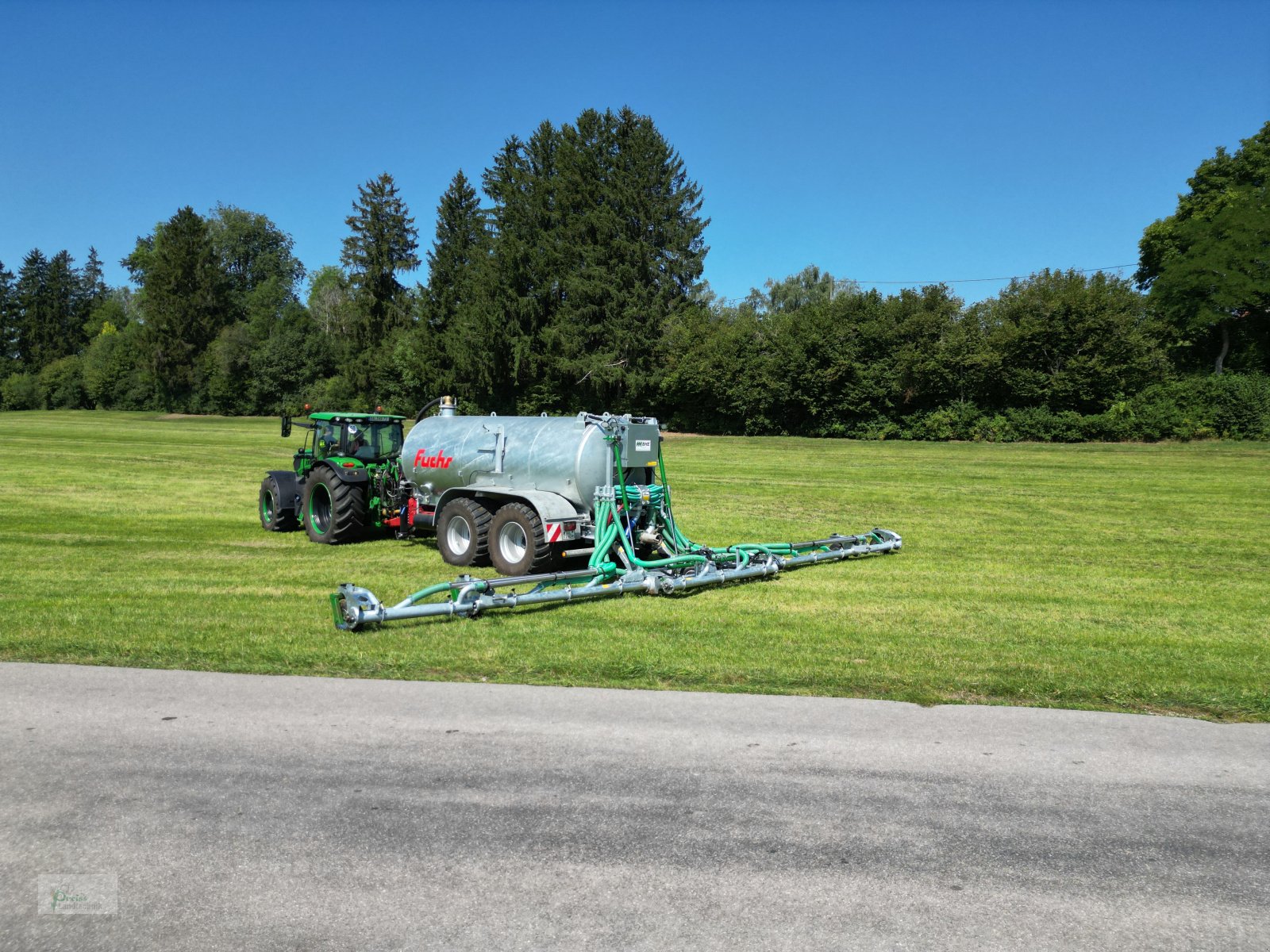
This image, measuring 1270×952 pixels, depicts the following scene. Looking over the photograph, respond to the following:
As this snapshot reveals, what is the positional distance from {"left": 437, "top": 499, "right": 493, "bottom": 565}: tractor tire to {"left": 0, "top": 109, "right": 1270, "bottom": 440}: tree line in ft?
118

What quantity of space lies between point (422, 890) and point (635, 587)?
6783 millimetres

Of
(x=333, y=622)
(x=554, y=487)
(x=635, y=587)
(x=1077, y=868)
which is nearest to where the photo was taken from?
(x=1077, y=868)

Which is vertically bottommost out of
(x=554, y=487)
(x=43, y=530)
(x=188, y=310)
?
(x=43, y=530)

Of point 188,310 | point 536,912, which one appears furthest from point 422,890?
point 188,310

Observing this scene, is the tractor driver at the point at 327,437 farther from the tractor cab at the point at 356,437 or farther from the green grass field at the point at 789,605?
the green grass field at the point at 789,605

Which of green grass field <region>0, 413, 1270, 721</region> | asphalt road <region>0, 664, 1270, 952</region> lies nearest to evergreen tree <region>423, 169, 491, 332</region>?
green grass field <region>0, 413, 1270, 721</region>

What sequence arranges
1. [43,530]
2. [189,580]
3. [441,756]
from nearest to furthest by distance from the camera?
[441,756]
[189,580]
[43,530]

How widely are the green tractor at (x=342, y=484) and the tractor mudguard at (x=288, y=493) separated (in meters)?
0.01

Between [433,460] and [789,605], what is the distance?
642 cm

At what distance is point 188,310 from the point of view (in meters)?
87.8

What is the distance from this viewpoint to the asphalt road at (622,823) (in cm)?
376

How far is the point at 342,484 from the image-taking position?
14867mm

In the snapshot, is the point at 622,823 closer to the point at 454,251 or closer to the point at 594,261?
the point at 594,261

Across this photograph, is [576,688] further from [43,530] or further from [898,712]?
[43,530]
